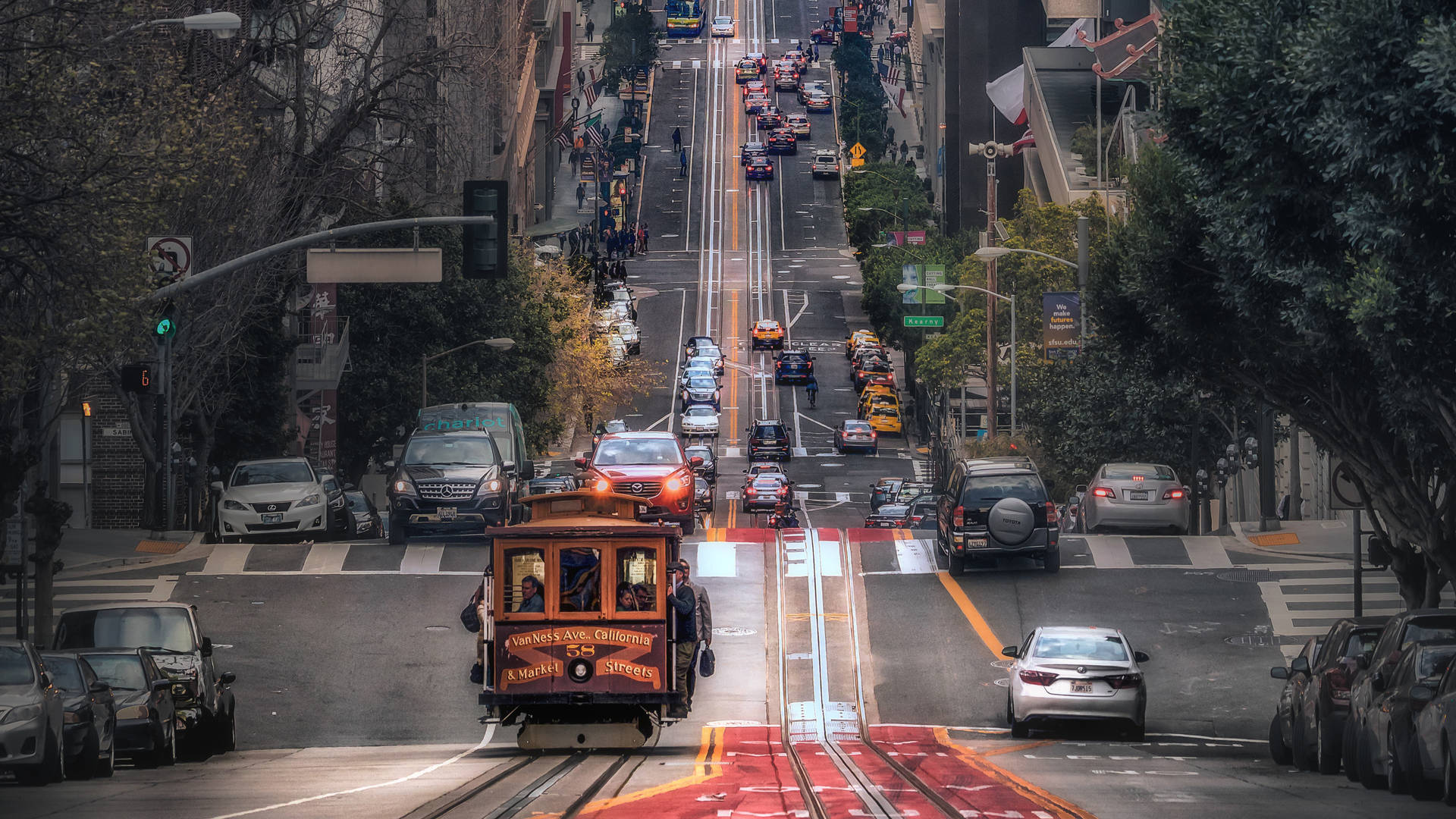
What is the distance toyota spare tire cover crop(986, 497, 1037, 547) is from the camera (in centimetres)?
3297

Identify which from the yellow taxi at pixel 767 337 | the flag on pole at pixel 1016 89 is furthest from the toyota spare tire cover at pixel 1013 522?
the yellow taxi at pixel 767 337

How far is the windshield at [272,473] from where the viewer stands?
3800 centimetres

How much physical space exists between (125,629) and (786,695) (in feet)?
30.7

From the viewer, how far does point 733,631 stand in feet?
102

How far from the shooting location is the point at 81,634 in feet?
75.4

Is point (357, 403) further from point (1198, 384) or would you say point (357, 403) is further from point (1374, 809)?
point (1374, 809)

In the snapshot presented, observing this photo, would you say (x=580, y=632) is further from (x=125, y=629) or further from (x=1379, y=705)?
(x=1379, y=705)

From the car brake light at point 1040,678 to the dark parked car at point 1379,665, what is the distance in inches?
196

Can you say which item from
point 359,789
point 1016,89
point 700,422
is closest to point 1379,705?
point 359,789

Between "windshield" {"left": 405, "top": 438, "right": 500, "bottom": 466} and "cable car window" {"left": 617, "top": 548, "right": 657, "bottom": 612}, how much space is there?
49.3 feet

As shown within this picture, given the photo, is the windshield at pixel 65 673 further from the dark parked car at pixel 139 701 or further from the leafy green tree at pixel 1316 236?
the leafy green tree at pixel 1316 236

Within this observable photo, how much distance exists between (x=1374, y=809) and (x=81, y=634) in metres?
14.8

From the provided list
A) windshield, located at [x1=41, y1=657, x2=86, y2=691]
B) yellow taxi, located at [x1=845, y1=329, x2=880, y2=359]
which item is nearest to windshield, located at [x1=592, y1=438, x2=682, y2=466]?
windshield, located at [x1=41, y1=657, x2=86, y2=691]

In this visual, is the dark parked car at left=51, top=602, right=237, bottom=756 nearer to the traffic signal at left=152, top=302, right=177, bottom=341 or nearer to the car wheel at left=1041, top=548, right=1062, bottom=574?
the traffic signal at left=152, top=302, right=177, bottom=341
